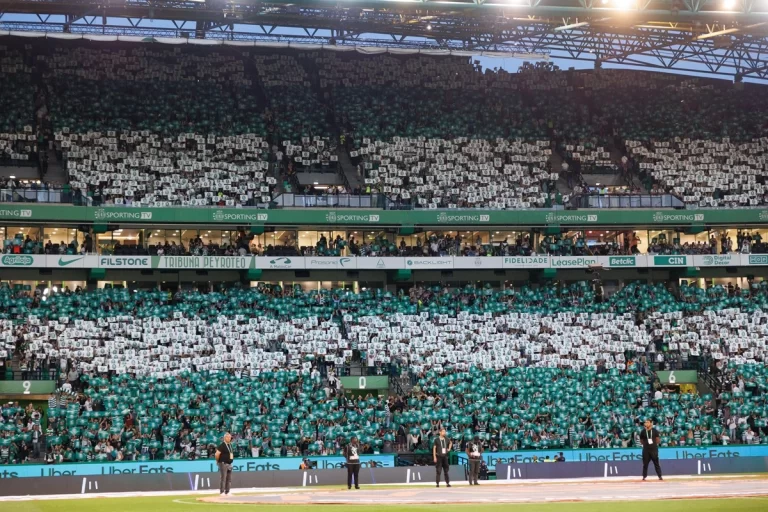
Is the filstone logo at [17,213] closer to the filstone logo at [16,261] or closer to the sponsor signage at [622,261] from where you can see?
the filstone logo at [16,261]

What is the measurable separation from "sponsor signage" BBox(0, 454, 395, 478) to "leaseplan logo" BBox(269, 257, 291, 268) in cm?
1639

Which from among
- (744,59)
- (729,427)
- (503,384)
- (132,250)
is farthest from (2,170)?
(744,59)

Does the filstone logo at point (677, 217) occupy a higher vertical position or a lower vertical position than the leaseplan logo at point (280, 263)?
higher

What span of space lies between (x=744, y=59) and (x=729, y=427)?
30.4 meters

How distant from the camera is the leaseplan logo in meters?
52.4

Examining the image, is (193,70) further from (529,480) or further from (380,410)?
(529,480)

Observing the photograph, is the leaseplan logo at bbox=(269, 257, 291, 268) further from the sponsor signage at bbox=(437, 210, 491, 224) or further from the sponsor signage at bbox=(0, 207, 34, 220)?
the sponsor signage at bbox=(0, 207, 34, 220)

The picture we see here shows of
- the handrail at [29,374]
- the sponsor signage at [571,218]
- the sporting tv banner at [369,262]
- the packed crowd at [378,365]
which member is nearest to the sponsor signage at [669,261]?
the sporting tv banner at [369,262]

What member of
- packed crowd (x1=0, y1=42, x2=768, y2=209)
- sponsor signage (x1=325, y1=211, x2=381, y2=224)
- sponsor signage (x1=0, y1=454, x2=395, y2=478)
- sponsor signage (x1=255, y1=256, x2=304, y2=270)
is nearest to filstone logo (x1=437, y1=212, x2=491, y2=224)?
packed crowd (x1=0, y1=42, x2=768, y2=209)

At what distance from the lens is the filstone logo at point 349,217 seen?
53.1 meters

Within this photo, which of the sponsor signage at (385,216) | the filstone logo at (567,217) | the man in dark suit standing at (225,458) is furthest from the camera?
the filstone logo at (567,217)

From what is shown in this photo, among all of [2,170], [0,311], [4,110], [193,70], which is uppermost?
[193,70]

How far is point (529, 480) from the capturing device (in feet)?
113

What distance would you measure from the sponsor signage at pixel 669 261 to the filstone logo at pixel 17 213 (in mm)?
32805
